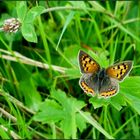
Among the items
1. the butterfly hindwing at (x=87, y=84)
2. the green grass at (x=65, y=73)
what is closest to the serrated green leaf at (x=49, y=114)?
the green grass at (x=65, y=73)

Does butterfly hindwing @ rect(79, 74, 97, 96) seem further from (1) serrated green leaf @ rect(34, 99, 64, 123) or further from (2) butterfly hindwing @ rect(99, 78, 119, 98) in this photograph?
(1) serrated green leaf @ rect(34, 99, 64, 123)

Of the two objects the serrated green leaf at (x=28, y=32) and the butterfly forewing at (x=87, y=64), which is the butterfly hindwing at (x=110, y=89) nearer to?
the butterfly forewing at (x=87, y=64)

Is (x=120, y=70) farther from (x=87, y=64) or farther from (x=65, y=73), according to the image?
(x=65, y=73)

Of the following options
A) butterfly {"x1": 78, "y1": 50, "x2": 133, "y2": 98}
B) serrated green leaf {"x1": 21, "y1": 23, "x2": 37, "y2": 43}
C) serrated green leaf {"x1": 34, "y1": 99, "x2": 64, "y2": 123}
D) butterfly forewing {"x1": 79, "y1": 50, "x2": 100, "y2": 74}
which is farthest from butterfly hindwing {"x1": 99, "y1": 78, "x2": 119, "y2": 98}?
serrated green leaf {"x1": 21, "y1": 23, "x2": 37, "y2": 43}

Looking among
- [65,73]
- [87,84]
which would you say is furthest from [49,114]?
[65,73]

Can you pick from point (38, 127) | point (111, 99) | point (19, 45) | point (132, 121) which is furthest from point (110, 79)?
point (19, 45)

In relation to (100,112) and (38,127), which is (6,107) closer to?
(38,127)
